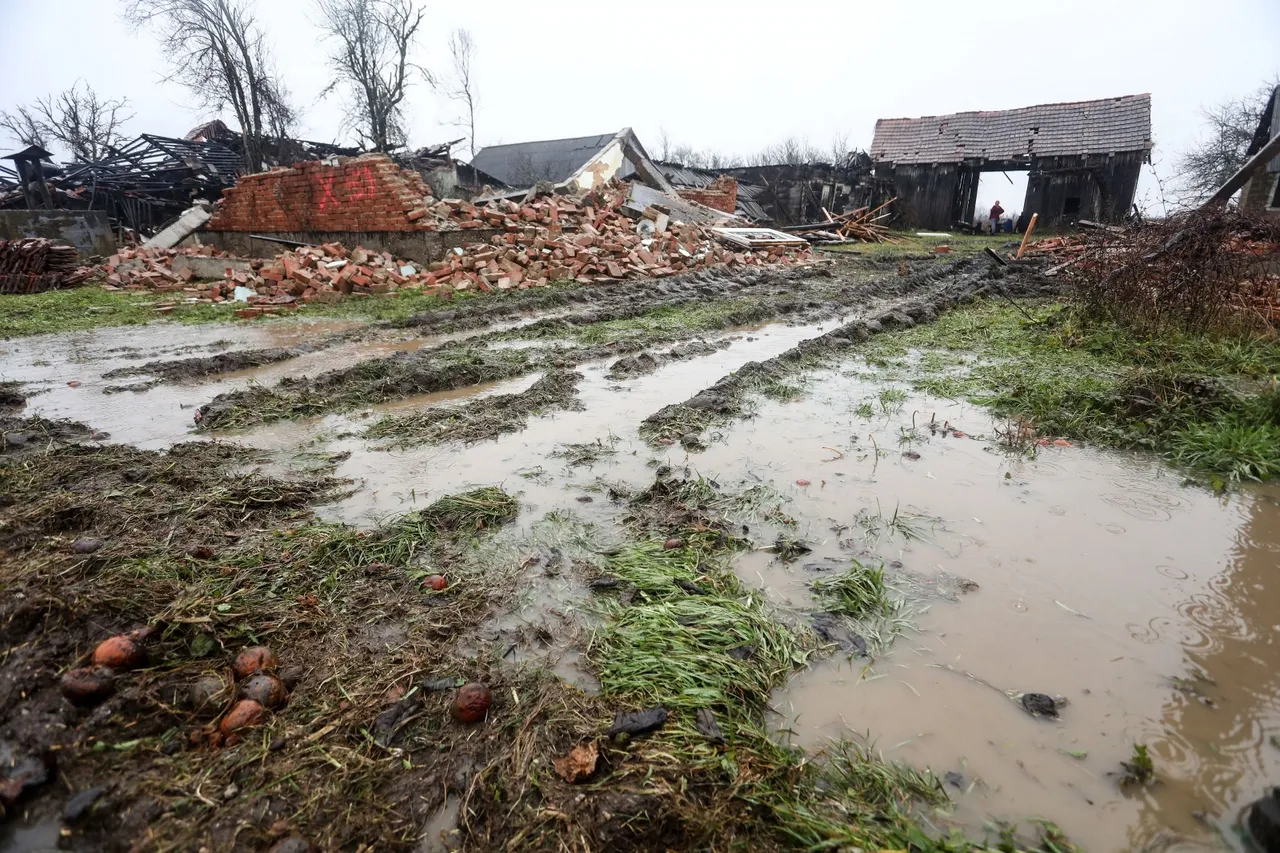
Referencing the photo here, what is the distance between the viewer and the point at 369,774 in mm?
1621

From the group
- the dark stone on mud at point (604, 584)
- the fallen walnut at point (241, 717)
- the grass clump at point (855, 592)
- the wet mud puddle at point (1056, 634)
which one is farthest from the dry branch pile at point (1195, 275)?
the fallen walnut at point (241, 717)

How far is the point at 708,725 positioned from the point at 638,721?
0.21 metres

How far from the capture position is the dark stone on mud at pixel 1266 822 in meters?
1.38

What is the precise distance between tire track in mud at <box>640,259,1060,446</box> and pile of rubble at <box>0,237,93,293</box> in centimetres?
1493

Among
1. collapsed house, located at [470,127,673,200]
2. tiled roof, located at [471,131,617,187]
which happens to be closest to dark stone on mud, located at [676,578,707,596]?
collapsed house, located at [470,127,673,200]

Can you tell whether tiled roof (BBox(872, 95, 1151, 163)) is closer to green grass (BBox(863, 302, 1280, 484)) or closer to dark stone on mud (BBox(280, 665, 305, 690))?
green grass (BBox(863, 302, 1280, 484))

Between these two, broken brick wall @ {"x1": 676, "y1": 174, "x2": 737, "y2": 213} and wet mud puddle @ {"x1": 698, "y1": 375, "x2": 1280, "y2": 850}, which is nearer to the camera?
wet mud puddle @ {"x1": 698, "y1": 375, "x2": 1280, "y2": 850}

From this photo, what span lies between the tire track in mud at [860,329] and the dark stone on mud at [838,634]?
6.38 feet

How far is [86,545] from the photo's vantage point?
2471 millimetres

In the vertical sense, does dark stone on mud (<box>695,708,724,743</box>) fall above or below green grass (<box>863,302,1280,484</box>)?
below

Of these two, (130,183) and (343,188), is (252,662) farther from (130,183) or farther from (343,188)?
(130,183)

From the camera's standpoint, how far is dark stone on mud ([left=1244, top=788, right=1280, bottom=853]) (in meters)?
1.38

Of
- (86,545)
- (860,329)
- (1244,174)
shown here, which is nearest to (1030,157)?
(1244,174)

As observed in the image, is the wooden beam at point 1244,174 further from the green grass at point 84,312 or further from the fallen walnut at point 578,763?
the green grass at point 84,312
